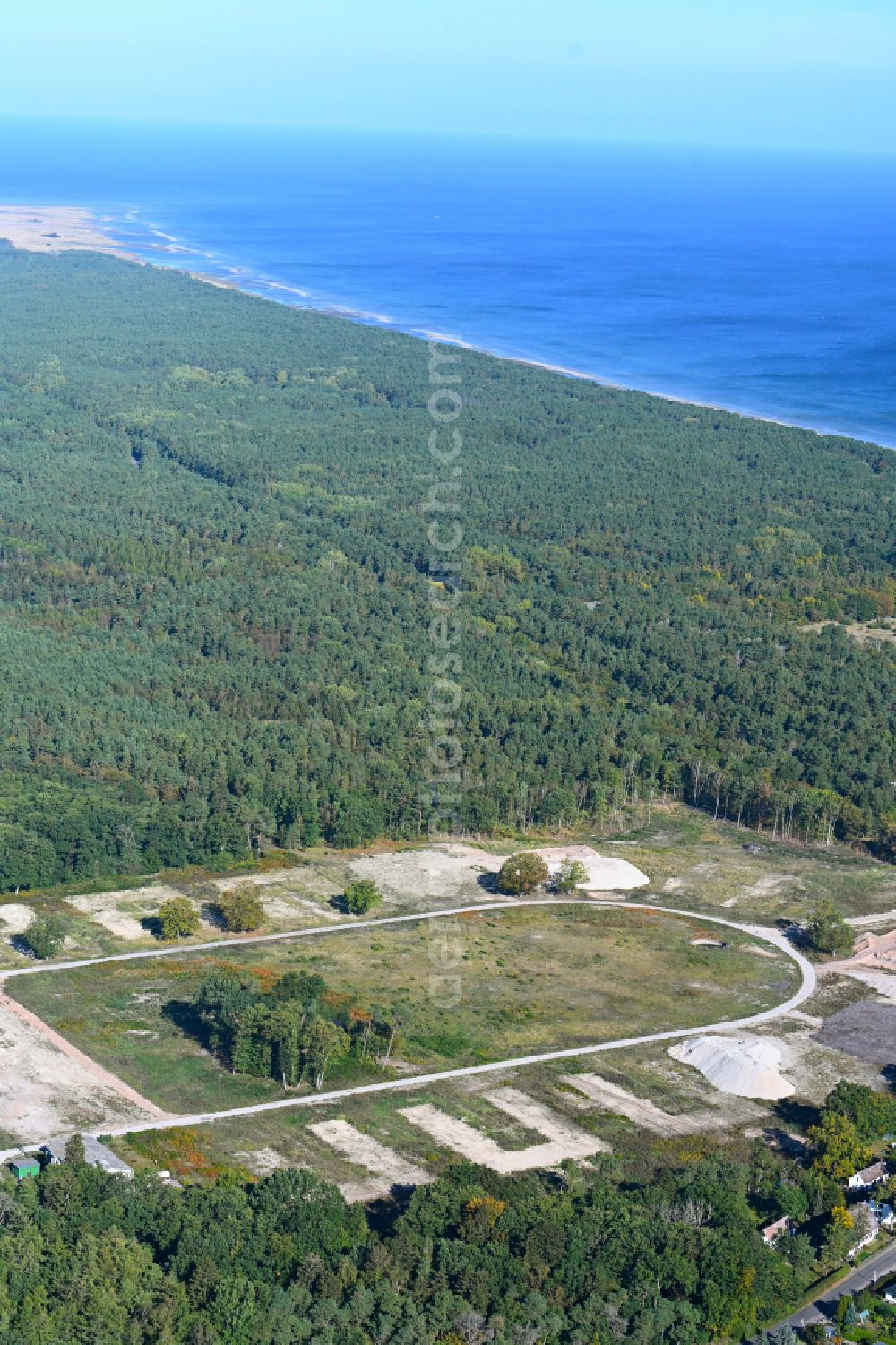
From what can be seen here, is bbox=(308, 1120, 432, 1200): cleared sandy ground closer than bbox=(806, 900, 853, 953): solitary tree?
Yes

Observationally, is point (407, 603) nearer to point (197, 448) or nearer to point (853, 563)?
point (853, 563)

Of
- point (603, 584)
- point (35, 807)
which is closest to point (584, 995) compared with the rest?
point (35, 807)

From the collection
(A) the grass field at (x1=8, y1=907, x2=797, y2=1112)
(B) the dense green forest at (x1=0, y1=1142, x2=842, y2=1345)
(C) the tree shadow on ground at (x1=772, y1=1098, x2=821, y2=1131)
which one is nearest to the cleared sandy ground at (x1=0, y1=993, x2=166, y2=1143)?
(A) the grass field at (x1=8, y1=907, x2=797, y2=1112)

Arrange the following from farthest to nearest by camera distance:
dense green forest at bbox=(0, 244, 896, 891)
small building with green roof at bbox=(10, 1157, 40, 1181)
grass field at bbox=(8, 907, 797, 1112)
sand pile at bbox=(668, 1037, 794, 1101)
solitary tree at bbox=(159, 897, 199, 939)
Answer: dense green forest at bbox=(0, 244, 896, 891) < solitary tree at bbox=(159, 897, 199, 939) < grass field at bbox=(8, 907, 797, 1112) < sand pile at bbox=(668, 1037, 794, 1101) < small building with green roof at bbox=(10, 1157, 40, 1181)

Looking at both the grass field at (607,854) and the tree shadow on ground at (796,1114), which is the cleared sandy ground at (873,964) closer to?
the grass field at (607,854)

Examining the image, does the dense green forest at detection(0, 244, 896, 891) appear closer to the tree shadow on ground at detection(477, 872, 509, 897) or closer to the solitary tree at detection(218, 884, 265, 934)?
the tree shadow on ground at detection(477, 872, 509, 897)

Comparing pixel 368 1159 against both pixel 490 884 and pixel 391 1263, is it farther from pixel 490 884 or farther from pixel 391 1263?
pixel 490 884

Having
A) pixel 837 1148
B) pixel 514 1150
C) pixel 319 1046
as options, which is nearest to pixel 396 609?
pixel 319 1046
